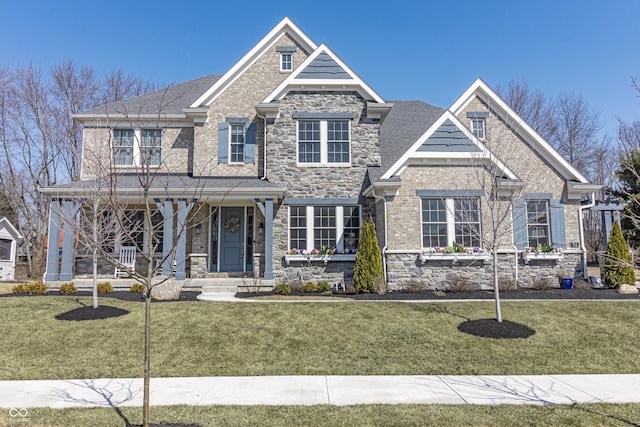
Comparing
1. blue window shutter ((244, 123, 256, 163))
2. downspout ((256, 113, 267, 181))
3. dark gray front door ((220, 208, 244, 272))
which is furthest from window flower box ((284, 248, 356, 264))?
blue window shutter ((244, 123, 256, 163))

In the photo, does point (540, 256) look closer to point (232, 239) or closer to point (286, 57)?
point (232, 239)

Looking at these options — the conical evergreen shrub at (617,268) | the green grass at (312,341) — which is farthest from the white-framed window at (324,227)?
the conical evergreen shrub at (617,268)

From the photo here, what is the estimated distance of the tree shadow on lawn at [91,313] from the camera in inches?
357

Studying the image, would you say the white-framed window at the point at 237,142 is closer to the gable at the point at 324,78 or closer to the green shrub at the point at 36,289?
the gable at the point at 324,78

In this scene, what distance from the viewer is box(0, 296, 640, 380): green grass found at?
22.3ft

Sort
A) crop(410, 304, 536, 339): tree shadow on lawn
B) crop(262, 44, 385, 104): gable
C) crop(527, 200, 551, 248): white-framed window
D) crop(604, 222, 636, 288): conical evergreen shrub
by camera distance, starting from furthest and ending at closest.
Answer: crop(262, 44, 385, 104): gable, crop(527, 200, 551, 248): white-framed window, crop(604, 222, 636, 288): conical evergreen shrub, crop(410, 304, 536, 339): tree shadow on lawn

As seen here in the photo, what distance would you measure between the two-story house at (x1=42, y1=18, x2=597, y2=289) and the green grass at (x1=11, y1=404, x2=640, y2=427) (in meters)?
8.36

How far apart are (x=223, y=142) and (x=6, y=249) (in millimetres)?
A: 15126

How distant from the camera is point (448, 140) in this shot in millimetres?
14070

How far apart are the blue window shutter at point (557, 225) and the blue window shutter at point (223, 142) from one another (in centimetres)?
1255

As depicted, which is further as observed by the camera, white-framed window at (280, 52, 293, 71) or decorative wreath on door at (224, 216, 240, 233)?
white-framed window at (280, 52, 293, 71)

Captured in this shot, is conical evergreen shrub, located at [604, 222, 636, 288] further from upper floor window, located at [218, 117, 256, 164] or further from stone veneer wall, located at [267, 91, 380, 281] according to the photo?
upper floor window, located at [218, 117, 256, 164]

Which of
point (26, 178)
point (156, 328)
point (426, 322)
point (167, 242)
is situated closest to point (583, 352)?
point (426, 322)

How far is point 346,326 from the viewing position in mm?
8680
